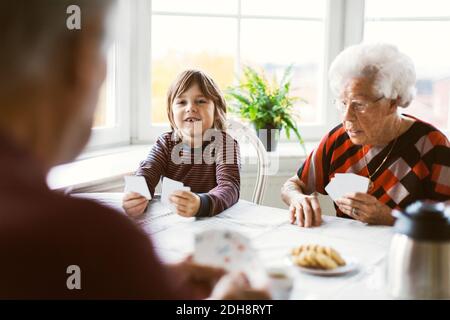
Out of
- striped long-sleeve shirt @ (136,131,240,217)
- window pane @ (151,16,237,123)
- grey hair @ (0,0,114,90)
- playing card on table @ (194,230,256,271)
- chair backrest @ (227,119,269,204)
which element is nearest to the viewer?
grey hair @ (0,0,114,90)

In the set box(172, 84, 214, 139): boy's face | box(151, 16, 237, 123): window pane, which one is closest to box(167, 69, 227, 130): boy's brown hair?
box(172, 84, 214, 139): boy's face

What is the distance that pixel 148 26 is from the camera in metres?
2.04

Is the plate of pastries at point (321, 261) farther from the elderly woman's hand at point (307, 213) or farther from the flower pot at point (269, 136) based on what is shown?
the flower pot at point (269, 136)

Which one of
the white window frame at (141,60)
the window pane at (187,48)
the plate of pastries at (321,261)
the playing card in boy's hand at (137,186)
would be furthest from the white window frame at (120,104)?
the plate of pastries at (321,261)

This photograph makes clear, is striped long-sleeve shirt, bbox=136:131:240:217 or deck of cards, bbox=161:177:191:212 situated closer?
deck of cards, bbox=161:177:191:212

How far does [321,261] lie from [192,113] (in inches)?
26.9

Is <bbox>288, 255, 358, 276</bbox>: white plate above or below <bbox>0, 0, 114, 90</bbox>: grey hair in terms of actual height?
below

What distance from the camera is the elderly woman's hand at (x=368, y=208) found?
4.00ft

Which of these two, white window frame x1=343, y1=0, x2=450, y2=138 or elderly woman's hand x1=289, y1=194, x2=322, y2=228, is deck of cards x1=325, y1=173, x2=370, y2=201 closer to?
elderly woman's hand x1=289, y1=194, x2=322, y2=228

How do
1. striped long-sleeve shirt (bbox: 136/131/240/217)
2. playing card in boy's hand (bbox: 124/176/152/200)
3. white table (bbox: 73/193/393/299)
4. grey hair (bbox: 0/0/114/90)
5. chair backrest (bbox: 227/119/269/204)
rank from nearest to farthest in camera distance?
grey hair (bbox: 0/0/114/90) < white table (bbox: 73/193/393/299) < playing card in boy's hand (bbox: 124/176/152/200) < striped long-sleeve shirt (bbox: 136/131/240/217) < chair backrest (bbox: 227/119/269/204)

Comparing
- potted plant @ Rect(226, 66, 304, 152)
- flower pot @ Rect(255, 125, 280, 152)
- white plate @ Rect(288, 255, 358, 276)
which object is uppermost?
potted plant @ Rect(226, 66, 304, 152)

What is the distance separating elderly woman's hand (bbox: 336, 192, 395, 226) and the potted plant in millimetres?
798

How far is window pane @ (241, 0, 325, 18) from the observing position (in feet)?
7.11

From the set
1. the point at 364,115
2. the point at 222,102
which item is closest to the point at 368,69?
the point at 364,115
